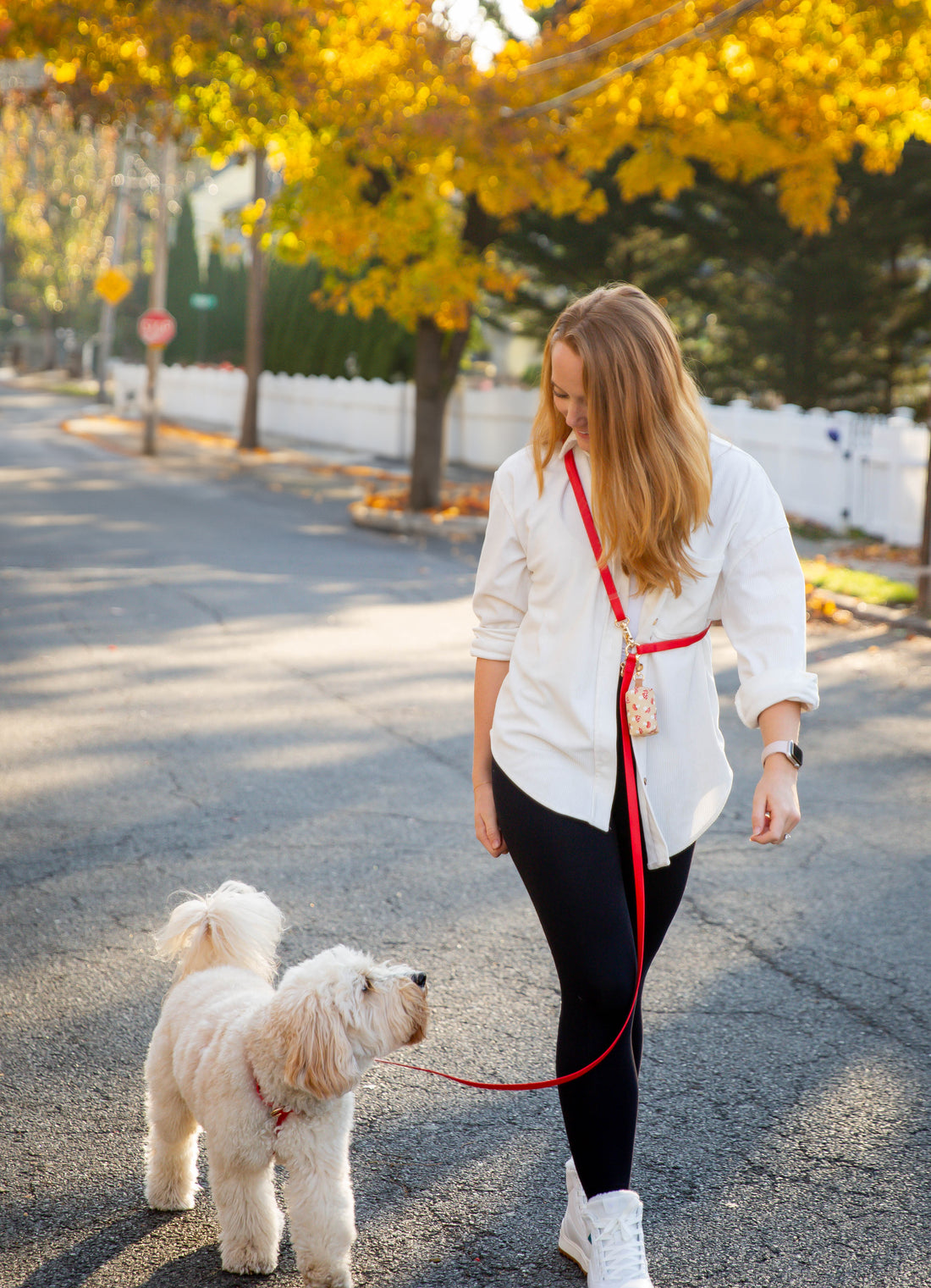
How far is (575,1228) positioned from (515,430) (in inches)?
826

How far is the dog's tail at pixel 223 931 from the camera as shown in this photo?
9.20ft

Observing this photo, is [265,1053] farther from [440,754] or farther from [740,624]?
[440,754]

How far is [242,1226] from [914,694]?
253 inches

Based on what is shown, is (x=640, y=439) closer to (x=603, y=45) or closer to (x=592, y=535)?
(x=592, y=535)

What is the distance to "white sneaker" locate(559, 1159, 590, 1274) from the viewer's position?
2.60 meters

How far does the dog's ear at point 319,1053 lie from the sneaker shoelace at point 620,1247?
0.60 meters

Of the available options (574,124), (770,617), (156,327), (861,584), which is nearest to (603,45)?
(574,124)

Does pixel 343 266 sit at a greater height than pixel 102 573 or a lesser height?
greater

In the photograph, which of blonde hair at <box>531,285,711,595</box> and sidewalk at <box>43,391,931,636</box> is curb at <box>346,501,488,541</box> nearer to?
sidewalk at <box>43,391,931,636</box>

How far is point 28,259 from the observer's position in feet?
177

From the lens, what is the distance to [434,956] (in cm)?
412

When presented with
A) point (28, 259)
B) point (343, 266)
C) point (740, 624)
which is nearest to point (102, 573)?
point (343, 266)

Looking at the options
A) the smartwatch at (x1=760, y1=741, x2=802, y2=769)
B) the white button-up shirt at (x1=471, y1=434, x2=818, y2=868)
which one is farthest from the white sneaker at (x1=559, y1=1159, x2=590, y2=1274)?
the smartwatch at (x1=760, y1=741, x2=802, y2=769)

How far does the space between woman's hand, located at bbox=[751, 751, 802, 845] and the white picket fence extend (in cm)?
72
